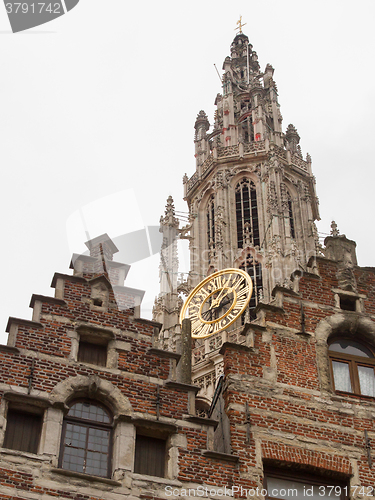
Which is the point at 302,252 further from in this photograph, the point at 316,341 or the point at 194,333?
the point at 316,341

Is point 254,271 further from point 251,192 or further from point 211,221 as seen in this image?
point 251,192

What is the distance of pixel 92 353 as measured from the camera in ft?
42.3

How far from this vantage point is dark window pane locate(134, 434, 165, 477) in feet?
38.9

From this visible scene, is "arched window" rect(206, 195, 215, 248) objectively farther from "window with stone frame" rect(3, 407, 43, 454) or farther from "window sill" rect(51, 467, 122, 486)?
"window sill" rect(51, 467, 122, 486)

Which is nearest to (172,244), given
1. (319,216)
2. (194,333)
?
(319,216)

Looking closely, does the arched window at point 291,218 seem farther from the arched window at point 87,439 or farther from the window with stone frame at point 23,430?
the window with stone frame at point 23,430

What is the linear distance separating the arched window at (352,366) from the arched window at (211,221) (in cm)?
4950

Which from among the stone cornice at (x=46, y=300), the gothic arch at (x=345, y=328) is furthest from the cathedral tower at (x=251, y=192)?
the stone cornice at (x=46, y=300)

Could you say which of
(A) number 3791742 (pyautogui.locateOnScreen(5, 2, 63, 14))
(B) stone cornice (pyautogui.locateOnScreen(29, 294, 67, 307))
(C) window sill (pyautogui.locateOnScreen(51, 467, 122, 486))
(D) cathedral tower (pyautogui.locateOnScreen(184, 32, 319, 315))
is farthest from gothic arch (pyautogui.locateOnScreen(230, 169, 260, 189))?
(C) window sill (pyautogui.locateOnScreen(51, 467, 122, 486))

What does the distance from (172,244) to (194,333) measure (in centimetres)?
3795

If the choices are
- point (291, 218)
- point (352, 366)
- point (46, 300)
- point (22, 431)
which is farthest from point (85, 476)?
point (291, 218)

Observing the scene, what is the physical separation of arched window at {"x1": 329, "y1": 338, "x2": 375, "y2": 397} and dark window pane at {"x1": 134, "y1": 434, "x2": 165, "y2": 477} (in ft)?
9.68

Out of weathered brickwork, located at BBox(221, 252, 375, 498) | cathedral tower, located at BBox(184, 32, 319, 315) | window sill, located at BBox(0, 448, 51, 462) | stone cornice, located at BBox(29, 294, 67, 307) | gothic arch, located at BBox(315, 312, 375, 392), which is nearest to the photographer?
window sill, located at BBox(0, 448, 51, 462)

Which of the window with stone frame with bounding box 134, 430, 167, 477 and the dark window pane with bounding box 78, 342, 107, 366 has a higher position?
the dark window pane with bounding box 78, 342, 107, 366
